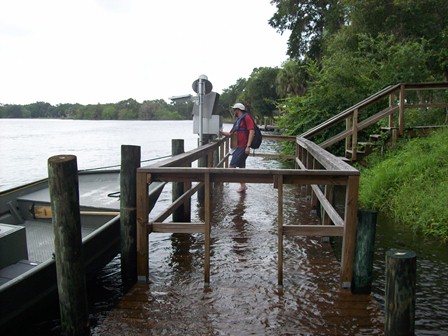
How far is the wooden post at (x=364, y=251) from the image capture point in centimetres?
410

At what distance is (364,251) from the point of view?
13.7ft

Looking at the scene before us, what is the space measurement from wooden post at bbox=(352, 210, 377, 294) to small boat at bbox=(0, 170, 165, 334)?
105 inches

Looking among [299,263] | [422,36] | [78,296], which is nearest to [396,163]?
[299,263]

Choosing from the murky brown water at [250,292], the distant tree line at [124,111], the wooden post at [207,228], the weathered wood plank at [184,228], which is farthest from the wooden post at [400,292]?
the distant tree line at [124,111]

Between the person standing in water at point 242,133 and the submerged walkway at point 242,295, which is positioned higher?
the person standing in water at point 242,133

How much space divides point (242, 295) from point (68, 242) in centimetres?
174

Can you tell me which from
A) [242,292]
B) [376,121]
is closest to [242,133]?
[376,121]

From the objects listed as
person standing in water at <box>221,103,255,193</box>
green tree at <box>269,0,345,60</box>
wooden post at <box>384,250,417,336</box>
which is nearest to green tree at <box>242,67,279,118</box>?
green tree at <box>269,0,345,60</box>

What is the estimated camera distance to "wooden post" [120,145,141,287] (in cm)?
436

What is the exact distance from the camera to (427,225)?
6.90m

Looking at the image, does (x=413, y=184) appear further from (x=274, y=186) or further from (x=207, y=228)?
(x=207, y=228)

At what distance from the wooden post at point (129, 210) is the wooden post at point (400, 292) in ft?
8.31

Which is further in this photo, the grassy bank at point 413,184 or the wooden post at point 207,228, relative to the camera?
the grassy bank at point 413,184

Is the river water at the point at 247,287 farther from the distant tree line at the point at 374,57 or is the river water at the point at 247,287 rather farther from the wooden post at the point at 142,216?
the distant tree line at the point at 374,57
